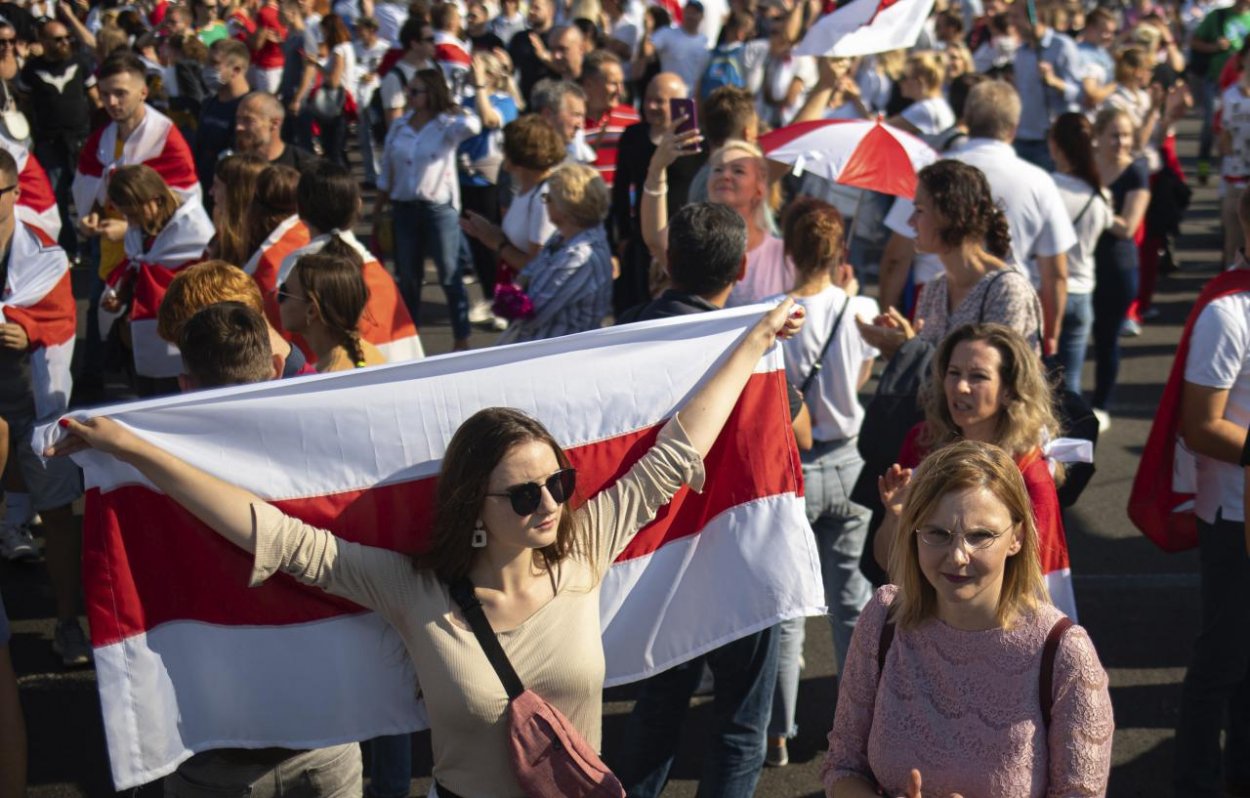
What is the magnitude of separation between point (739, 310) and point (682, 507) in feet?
1.65

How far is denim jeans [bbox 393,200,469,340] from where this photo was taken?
29.4 feet

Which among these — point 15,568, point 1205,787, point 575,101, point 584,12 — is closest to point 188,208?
point 15,568

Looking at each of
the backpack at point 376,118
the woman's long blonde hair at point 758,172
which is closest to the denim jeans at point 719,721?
the woman's long blonde hair at point 758,172

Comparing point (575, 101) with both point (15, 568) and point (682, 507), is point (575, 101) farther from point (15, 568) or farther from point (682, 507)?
Answer: point (682, 507)

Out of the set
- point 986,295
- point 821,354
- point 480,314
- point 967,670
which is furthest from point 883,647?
point 480,314

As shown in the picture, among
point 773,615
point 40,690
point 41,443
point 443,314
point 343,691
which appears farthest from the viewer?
point 443,314

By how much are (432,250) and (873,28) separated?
3.65 m

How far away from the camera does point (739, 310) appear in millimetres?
3551

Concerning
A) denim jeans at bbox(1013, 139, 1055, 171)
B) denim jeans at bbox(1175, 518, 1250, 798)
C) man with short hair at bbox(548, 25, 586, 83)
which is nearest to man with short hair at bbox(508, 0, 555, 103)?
man with short hair at bbox(548, 25, 586, 83)

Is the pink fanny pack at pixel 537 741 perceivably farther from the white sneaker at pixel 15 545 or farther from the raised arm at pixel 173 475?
the white sneaker at pixel 15 545

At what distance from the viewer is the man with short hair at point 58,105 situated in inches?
456

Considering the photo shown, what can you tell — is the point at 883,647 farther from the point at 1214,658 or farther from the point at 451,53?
the point at 451,53

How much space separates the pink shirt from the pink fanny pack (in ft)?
A: 1.88

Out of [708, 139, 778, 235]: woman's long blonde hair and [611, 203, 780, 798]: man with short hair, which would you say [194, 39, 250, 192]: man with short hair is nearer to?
[708, 139, 778, 235]: woman's long blonde hair
